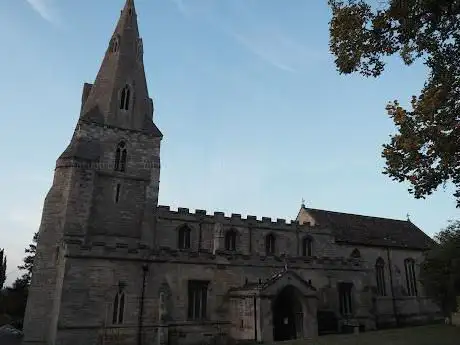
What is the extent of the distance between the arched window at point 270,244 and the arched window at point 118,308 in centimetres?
1279

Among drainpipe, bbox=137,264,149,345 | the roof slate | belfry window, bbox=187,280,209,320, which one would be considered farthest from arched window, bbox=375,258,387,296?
drainpipe, bbox=137,264,149,345

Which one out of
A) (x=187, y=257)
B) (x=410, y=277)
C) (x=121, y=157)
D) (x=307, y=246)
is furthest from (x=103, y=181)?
(x=410, y=277)

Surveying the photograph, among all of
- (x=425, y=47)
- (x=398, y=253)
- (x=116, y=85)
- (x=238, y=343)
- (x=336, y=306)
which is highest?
(x=116, y=85)

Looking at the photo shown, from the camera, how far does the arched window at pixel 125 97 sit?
101ft

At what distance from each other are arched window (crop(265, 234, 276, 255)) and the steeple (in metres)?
12.2

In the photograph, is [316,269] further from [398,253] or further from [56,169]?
[56,169]

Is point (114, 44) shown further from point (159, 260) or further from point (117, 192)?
point (159, 260)

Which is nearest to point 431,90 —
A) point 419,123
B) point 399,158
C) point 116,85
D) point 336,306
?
point 419,123

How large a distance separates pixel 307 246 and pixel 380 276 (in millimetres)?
7319

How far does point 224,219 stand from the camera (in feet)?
96.5

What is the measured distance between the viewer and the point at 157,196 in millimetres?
28078

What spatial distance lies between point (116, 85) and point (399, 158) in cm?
2534

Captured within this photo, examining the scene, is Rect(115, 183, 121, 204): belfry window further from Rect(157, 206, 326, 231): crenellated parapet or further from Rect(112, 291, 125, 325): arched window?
Rect(112, 291, 125, 325): arched window

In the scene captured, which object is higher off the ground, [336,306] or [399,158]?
[399,158]
